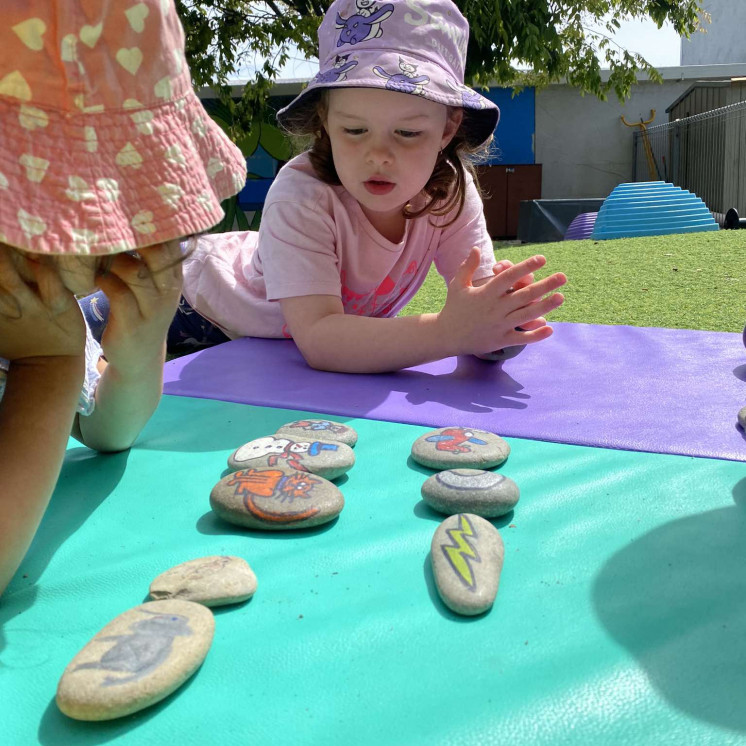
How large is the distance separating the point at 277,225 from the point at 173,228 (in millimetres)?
1242

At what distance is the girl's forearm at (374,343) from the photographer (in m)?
1.77

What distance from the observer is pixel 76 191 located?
0.70 m

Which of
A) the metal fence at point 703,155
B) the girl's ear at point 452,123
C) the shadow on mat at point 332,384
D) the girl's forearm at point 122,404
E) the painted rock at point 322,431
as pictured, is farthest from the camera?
the metal fence at point 703,155

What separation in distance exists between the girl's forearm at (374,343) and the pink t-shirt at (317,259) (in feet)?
0.45

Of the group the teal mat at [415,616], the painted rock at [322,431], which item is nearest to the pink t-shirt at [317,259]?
the painted rock at [322,431]

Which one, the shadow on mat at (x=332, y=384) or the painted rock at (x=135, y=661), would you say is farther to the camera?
the shadow on mat at (x=332, y=384)

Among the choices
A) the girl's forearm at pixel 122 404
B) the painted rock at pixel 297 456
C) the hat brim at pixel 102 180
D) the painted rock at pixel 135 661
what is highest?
the hat brim at pixel 102 180

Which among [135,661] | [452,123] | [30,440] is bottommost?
[135,661]

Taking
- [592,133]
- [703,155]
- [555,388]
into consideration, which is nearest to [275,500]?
[555,388]

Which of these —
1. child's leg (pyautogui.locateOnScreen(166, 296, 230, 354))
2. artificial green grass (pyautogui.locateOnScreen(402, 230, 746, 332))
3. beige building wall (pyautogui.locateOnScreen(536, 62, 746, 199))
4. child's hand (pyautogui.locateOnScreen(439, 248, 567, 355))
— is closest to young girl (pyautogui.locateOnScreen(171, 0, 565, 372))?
child's hand (pyautogui.locateOnScreen(439, 248, 567, 355))

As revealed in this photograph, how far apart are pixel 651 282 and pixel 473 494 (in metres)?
2.56

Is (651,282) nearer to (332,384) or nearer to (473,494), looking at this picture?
(332,384)

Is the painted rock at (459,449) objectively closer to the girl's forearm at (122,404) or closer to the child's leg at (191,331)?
the girl's forearm at (122,404)

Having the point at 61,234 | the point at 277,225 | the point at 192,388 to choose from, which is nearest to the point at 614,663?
the point at 61,234
